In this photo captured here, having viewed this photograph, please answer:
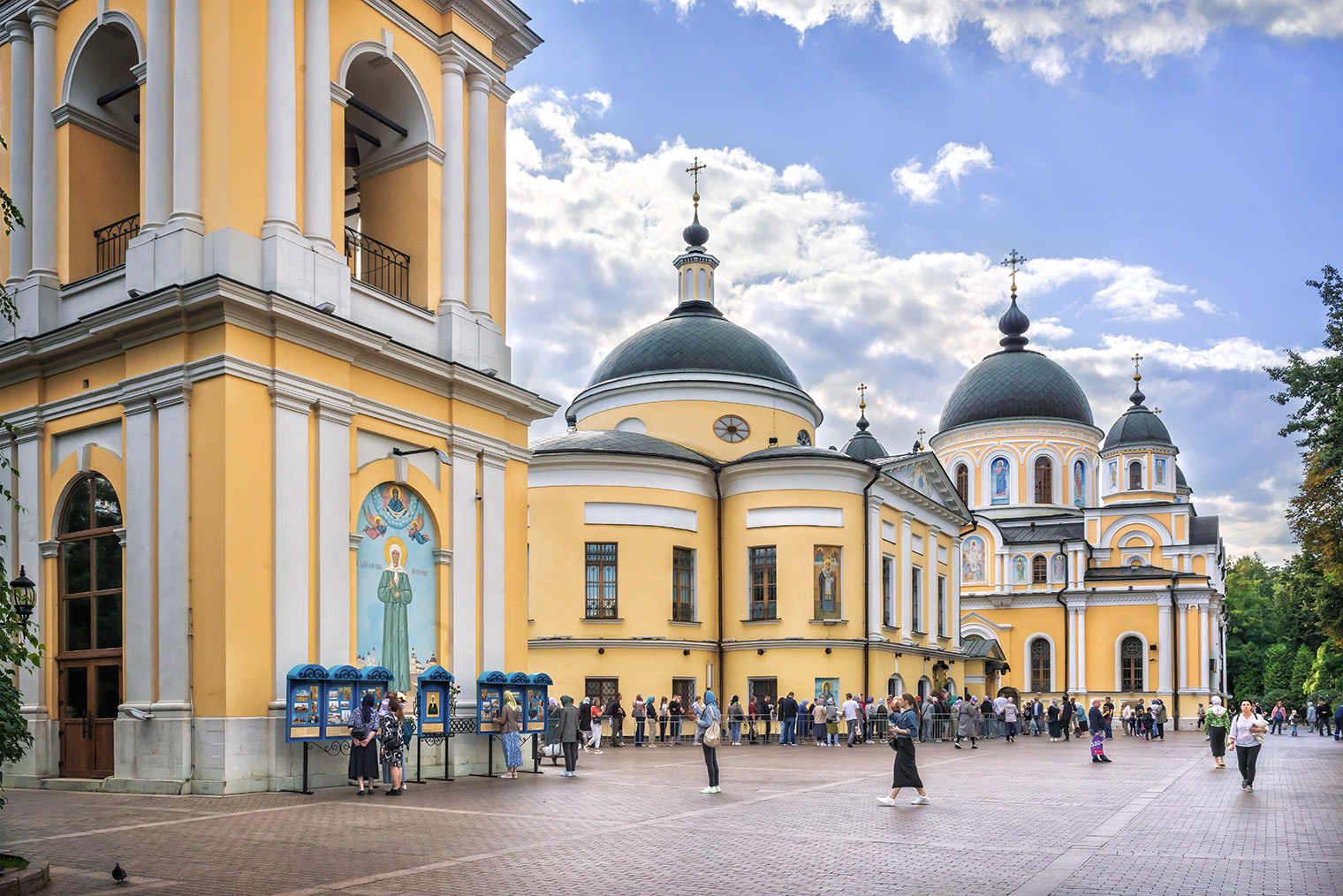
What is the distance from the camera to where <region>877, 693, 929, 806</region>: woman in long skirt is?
15922 millimetres

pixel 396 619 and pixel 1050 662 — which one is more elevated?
pixel 396 619

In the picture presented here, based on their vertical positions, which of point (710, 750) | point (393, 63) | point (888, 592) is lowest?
point (710, 750)

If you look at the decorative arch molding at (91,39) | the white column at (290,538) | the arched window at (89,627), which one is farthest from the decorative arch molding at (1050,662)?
the decorative arch molding at (91,39)

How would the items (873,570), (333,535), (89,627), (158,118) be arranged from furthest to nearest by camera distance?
(873,570) → (89,627) → (333,535) → (158,118)

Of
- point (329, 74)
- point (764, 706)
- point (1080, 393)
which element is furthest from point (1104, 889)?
point (1080, 393)

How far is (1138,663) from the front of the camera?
202ft

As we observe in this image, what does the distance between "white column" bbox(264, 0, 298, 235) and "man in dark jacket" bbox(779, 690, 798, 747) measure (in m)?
20.9

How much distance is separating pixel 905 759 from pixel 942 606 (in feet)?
104

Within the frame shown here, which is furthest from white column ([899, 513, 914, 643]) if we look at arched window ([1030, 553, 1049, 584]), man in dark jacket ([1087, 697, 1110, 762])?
arched window ([1030, 553, 1049, 584])

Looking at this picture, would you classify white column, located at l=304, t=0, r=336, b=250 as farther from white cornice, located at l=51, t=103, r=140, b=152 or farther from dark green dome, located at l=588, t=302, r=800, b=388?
dark green dome, located at l=588, t=302, r=800, b=388

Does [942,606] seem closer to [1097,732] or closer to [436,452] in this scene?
[1097,732]

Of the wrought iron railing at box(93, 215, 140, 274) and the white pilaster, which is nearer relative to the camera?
the wrought iron railing at box(93, 215, 140, 274)

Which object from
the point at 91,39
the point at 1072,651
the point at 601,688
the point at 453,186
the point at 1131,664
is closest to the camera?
the point at 91,39

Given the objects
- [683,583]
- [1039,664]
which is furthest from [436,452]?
[1039,664]
